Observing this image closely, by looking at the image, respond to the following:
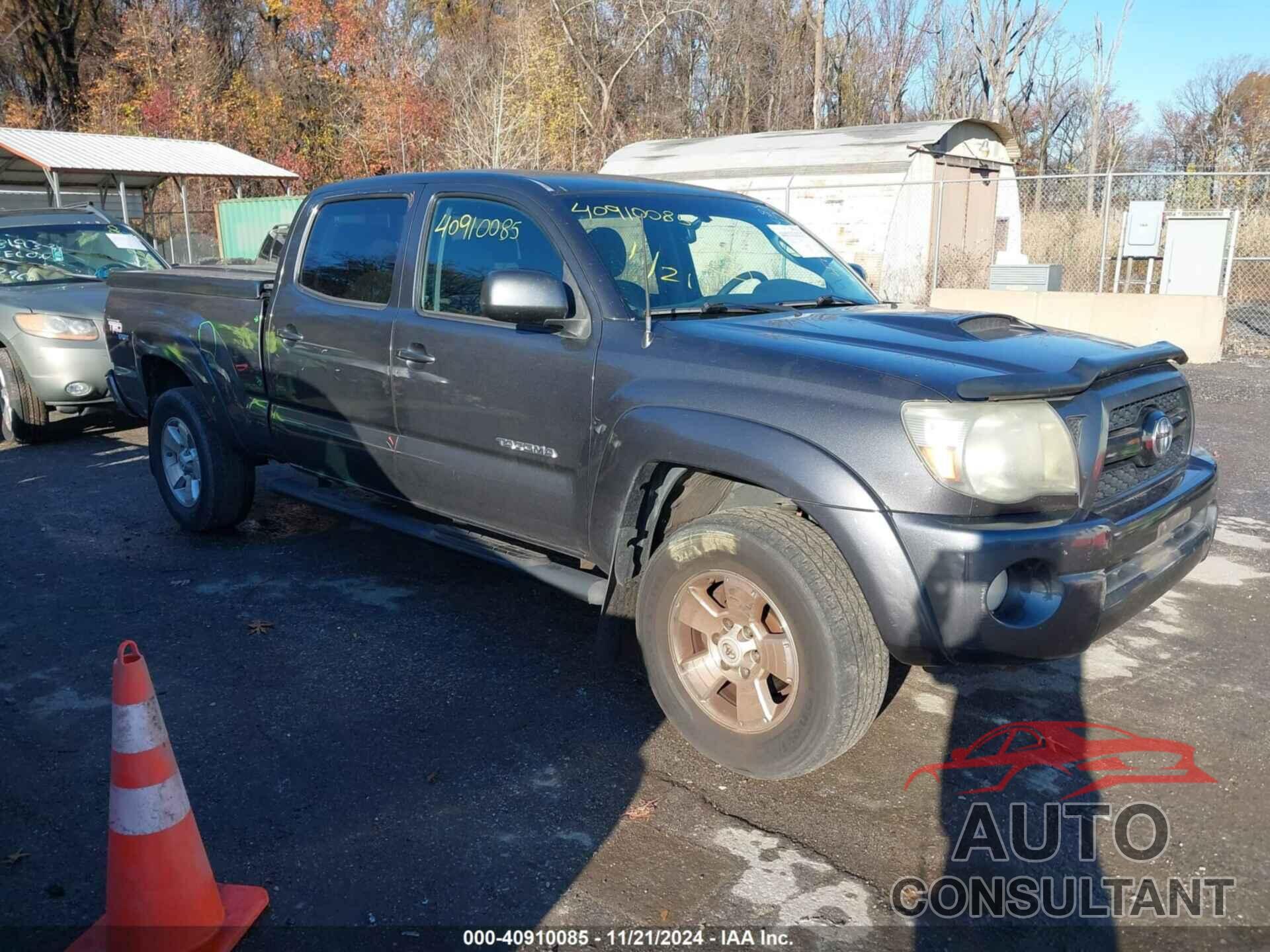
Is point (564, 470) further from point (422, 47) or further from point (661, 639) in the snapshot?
point (422, 47)

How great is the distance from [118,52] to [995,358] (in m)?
37.9

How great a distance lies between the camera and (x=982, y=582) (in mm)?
2951

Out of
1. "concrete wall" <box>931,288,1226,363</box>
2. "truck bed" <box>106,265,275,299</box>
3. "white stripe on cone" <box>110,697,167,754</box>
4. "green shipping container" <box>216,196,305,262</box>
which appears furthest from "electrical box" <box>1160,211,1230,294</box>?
"green shipping container" <box>216,196,305,262</box>

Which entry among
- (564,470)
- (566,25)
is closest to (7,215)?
(564,470)

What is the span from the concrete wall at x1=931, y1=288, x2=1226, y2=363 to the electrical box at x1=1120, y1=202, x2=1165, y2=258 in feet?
5.84

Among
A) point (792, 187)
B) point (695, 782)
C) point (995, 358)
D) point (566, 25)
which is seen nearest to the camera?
point (995, 358)

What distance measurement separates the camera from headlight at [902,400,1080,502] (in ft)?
9.84

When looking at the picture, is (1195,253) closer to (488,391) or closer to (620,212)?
(620,212)

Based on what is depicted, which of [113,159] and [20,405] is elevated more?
[113,159]

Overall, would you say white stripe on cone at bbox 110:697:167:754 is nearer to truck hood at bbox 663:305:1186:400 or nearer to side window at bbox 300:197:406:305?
truck hood at bbox 663:305:1186:400

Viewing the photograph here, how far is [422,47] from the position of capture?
35000 millimetres

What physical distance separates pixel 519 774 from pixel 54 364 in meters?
6.81

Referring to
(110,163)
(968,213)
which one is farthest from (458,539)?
(968,213)

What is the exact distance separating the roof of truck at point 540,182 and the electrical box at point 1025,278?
1083 centimetres
